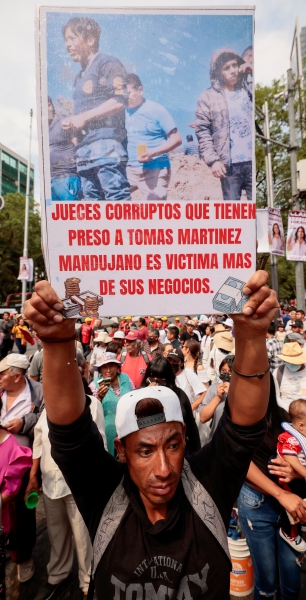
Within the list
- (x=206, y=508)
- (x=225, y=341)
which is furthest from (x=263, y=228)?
(x=206, y=508)

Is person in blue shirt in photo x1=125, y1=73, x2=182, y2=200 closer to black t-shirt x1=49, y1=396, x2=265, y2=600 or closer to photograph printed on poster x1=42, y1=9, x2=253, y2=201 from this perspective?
photograph printed on poster x1=42, y1=9, x2=253, y2=201

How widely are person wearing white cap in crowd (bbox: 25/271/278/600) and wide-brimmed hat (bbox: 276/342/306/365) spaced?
8.63ft

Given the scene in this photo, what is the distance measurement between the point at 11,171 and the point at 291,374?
266ft

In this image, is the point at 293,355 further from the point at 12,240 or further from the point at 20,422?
the point at 12,240

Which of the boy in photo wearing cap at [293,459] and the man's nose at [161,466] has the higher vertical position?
the man's nose at [161,466]

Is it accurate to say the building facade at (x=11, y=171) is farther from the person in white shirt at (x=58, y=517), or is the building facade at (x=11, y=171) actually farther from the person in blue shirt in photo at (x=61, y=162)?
the person in blue shirt in photo at (x=61, y=162)

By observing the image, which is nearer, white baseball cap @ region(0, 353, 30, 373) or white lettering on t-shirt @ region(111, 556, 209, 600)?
white lettering on t-shirt @ region(111, 556, 209, 600)

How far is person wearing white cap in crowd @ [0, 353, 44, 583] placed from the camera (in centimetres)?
354

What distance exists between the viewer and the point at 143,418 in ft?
5.32

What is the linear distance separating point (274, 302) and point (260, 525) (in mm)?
1899

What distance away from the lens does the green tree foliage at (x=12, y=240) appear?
3894 cm

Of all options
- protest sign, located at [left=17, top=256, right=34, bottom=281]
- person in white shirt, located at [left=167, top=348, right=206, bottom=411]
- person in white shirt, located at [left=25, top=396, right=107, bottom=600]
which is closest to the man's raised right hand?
person in white shirt, located at [left=25, top=396, right=107, bottom=600]

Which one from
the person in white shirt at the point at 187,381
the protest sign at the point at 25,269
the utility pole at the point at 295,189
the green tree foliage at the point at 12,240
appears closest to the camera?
the person in white shirt at the point at 187,381

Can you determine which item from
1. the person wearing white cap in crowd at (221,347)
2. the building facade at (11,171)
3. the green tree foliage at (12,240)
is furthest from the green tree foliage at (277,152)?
the building facade at (11,171)
